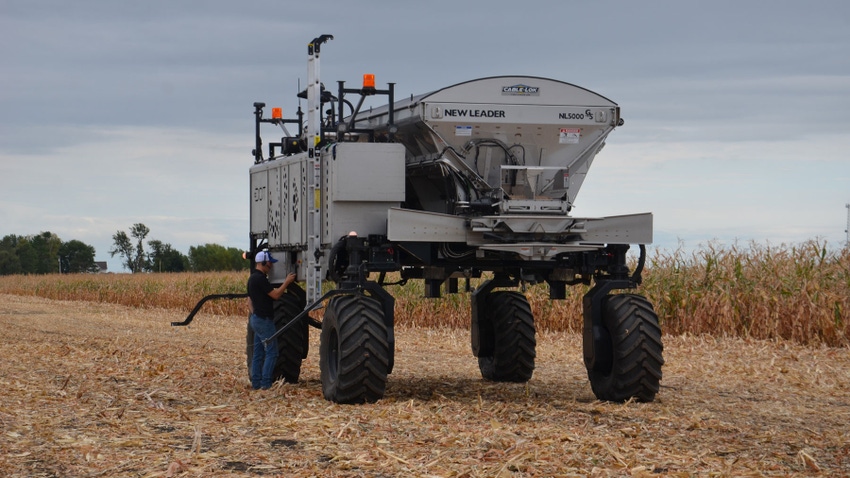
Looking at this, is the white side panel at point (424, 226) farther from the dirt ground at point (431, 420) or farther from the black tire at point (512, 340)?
the black tire at point (512, 340)

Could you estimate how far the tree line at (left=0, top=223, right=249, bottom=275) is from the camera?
95.1m

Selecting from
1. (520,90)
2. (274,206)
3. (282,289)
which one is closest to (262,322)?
(282,289)

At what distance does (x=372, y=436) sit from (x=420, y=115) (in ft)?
13.6

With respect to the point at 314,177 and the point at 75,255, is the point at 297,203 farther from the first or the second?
the point at 75,255

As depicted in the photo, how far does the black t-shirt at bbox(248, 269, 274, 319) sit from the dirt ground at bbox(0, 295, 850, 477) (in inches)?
40.3

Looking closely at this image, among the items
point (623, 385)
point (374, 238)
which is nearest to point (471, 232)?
point (374, 238)

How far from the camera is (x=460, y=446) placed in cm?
915

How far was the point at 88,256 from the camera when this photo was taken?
370 feet

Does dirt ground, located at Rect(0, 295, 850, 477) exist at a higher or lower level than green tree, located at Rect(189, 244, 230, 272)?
lower

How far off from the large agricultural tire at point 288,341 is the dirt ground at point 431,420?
424 millimetres

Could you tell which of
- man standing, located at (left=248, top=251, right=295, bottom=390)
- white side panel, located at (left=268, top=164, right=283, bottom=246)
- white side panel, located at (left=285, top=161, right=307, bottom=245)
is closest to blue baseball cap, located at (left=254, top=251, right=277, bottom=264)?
man standing, located at (left=248, top=251, right=295, bottom=390)

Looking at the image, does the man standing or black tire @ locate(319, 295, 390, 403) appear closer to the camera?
black tire @ locate(319, 295, 390, 403)

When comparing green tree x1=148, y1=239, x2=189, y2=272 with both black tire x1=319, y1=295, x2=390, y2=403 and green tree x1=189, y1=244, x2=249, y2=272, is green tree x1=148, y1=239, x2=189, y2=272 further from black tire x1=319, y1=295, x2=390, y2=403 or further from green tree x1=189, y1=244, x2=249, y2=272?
→ black tire x1=319, y1=295, x2=390, y2=403

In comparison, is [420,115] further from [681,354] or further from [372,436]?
[681,354]
